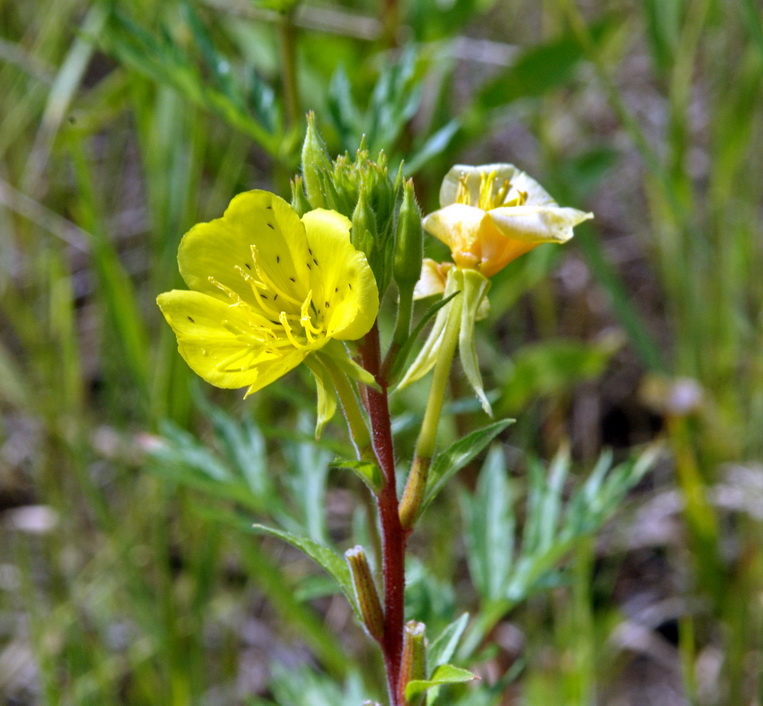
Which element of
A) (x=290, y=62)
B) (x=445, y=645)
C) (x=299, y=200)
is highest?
(x=290, y=62)

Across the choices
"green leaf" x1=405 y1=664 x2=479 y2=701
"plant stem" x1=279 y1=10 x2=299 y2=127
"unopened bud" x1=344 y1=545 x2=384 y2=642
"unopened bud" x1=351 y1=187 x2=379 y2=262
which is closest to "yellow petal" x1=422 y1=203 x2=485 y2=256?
"unopened bud" x1=351 y1=187 x2=379 y2=262

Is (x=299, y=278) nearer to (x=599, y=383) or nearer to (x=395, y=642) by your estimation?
(x=395, y=642)

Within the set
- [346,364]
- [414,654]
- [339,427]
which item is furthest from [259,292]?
[339,427]

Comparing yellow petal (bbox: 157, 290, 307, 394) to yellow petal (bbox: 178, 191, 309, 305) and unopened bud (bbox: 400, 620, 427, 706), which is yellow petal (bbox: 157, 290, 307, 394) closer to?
yellow petal (bbox: 178, 191, 309, 305)

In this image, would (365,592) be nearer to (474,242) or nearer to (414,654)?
(414,654)

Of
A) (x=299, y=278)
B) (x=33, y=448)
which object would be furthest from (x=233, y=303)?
(x=33, y=448)

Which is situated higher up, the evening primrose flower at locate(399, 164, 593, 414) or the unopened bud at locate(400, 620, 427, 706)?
the evening primrose flower at locate(399, 164, 593, 414)
